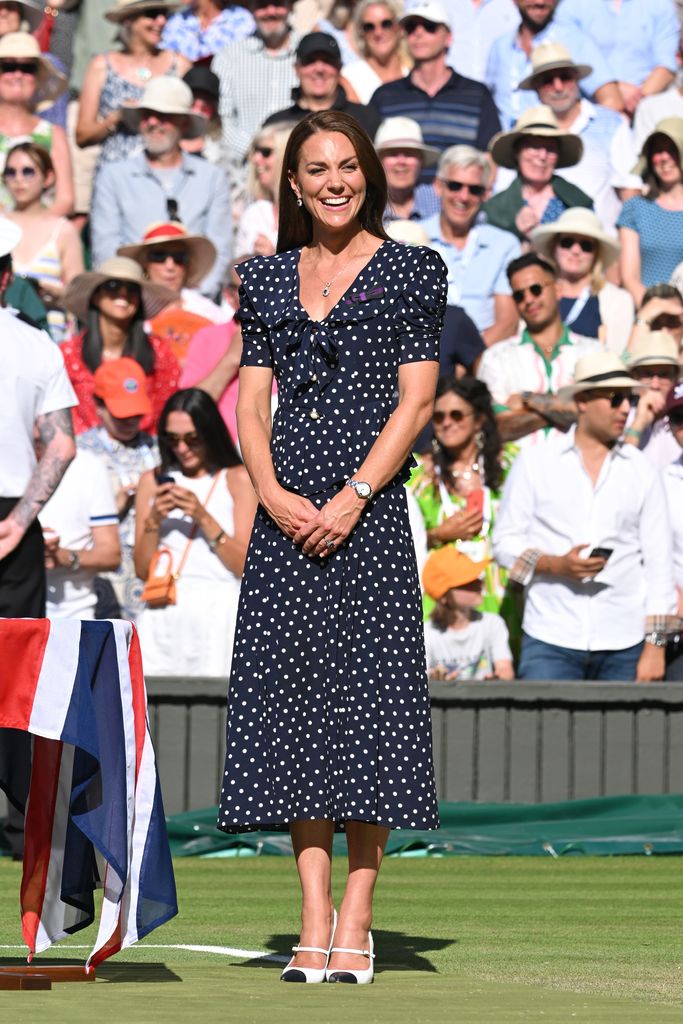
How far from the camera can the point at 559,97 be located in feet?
51.9

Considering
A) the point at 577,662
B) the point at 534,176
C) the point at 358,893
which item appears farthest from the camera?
the point at 534,176

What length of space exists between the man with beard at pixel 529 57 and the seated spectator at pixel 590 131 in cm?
36

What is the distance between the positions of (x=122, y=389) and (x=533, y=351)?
2586mm

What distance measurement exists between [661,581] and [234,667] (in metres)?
5.82

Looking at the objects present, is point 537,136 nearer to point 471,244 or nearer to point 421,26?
point 471,244

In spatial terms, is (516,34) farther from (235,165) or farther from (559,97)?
(235,165)

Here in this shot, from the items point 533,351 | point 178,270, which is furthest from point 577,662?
point 178,270

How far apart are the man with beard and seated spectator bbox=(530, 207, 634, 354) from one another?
2.57m

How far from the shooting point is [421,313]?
572 centimetres

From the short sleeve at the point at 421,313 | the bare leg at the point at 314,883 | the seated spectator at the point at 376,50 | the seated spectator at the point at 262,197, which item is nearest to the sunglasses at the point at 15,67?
the seated spectator at the point at 262,197

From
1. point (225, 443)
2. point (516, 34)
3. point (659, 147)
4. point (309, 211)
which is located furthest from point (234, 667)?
point (516, 34)

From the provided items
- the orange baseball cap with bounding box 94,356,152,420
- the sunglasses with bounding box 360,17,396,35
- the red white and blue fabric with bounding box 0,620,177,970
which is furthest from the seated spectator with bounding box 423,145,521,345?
the red white and blue fabric with bounding box 0,620,177,970

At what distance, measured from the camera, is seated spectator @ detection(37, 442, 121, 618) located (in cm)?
1076

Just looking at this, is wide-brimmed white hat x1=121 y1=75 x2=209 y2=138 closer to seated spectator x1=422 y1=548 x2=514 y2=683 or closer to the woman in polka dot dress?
seated spectator x1=422 y1=548 x2=514 y2=683
